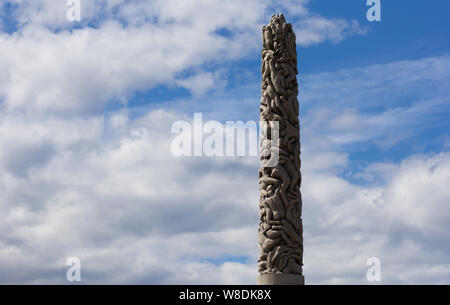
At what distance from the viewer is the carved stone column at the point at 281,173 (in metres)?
15.8

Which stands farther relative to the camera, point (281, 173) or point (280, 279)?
point (281, 173)

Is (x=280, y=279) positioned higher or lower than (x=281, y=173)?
lower

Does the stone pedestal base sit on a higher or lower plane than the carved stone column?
lower

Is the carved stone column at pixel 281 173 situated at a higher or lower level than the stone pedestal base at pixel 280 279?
higher

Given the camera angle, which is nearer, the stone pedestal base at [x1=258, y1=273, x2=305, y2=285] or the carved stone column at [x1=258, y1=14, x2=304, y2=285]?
the stone pedestal base at [x1=258, y1=273, x2=305, y2=285]

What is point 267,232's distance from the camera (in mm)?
15945

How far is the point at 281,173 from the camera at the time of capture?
1612 centimetres

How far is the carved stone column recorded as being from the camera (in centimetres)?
1576

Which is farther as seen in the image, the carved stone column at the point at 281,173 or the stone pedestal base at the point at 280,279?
the carved stone column at the point at 281,173
